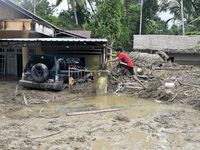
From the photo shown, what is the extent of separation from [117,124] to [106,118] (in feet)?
2.82

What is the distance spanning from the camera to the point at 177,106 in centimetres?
1391

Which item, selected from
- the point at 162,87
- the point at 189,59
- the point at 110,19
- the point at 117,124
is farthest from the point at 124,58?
the point at 110,19

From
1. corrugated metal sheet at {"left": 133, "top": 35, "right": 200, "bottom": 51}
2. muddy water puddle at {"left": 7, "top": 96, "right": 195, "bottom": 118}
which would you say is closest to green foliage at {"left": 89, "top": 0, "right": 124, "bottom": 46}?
corrugated metal sheet at {"left": 133, "top": 35, "right": 200, "bottom": 51}

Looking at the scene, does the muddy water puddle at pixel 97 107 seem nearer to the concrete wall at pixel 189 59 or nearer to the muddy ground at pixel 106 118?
the muddy ground at pixel 106 118

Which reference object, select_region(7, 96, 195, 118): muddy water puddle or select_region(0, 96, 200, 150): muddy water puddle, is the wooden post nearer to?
select_region(7, 96, 195, 118): muddy water puddle

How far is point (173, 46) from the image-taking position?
3388cm

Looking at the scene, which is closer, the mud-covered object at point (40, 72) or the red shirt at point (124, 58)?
the mud-covered object at point (40, 72)

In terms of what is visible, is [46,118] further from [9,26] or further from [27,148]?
[9,26]

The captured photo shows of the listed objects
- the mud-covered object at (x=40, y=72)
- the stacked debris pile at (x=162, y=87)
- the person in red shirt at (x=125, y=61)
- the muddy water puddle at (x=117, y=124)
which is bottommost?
the muddy water puddle at (x=117, y=124)

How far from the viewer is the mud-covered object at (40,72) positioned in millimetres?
16417

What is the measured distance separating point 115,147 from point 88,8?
40.4m

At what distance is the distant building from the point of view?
31938 millimetres

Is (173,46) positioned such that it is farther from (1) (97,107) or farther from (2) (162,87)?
(1) (97,107)

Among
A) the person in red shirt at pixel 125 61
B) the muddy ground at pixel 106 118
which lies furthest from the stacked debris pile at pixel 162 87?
the person in red shirt at pixel 125 61
